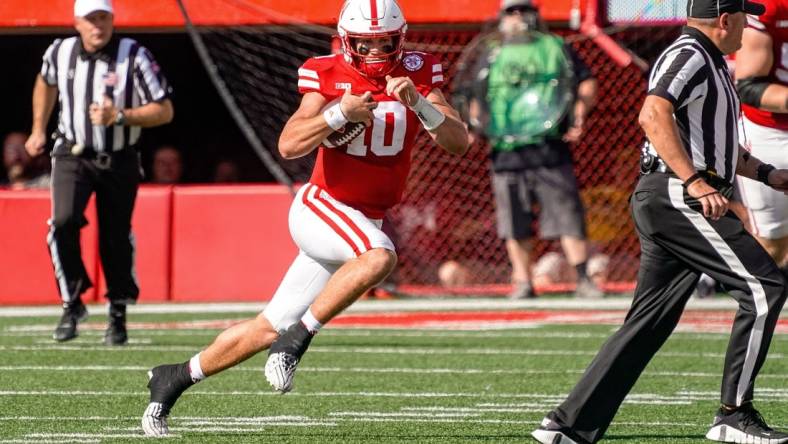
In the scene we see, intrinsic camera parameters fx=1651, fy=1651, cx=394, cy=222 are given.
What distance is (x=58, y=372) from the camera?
727cm

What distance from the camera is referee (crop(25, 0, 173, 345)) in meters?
8.42

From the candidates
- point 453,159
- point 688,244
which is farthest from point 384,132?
point 453,159

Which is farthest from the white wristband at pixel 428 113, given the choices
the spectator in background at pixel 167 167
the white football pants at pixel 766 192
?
the spectator in background at pixel 167 167

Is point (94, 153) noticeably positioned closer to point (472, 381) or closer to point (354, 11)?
point (472, 381)

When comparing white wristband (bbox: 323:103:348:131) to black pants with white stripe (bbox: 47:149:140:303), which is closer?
white wristband (bbox: 323:103:348:131)

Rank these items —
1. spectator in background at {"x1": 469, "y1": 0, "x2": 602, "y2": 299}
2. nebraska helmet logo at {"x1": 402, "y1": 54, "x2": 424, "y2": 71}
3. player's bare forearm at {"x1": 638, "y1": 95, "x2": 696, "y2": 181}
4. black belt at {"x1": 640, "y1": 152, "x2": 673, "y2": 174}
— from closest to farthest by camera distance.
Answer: player's bare forearm at {"x1": 638, "y1": 95, "x2": 696, "y2": 181} < black belt at {"x1": 640, "y1": 152, "x2": 673, "y2": 174} < nebraska helmet logo at {"x1": 402, "y1": 54, "x2": 424, "y2": 71} < spectator in background at {"x1": 469, "y1": 0, "x2": 602, "y2": 299}

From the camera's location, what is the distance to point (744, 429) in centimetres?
520

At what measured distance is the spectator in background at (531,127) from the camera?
441 inches

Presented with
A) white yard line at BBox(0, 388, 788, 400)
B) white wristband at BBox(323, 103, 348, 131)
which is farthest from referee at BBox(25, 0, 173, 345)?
white wristband at BBox(323, 103, 348, 131)

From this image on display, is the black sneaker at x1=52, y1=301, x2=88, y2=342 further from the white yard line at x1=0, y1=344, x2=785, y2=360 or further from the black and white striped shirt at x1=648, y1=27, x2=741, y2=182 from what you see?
the black and white striped shirt at x1=648, y1=27, x2=741, y2=182

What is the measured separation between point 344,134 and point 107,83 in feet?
11.3

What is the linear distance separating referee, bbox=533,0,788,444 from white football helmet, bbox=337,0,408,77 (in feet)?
2.88

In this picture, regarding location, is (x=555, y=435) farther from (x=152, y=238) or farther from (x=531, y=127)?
(x=152, y=238)

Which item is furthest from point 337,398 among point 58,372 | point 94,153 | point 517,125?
point 517,125
